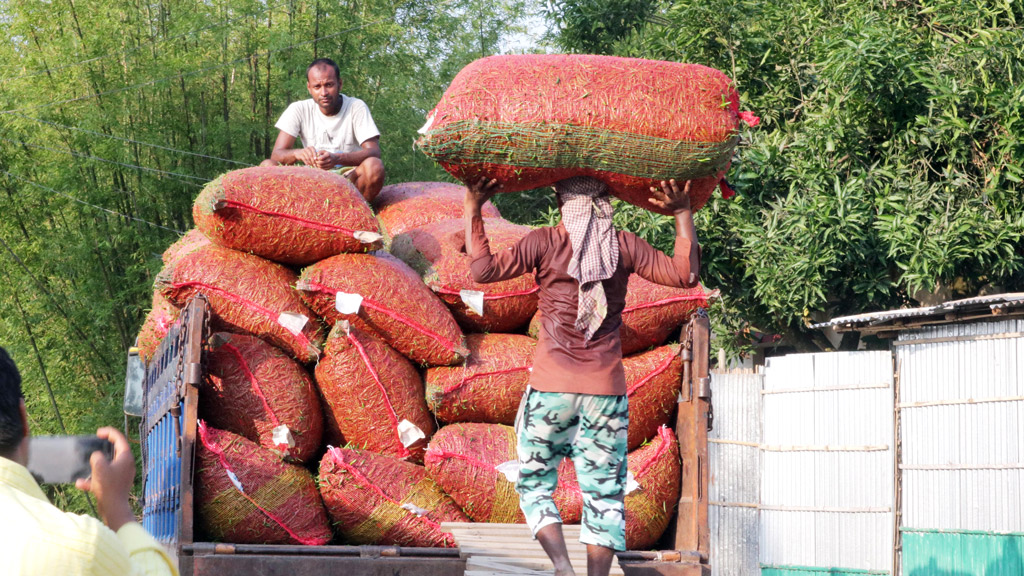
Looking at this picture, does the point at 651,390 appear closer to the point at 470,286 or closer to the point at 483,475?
the point at 483,475

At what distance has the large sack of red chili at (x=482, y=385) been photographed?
421 cm

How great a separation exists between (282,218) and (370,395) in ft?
2.64

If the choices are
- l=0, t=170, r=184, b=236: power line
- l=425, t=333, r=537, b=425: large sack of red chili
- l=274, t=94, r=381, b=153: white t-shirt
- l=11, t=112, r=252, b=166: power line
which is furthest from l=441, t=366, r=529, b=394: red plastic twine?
l=0, t=170, r=184, b=236: power line

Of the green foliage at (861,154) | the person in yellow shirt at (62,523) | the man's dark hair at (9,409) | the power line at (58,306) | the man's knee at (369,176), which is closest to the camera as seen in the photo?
the person in yellow shirt at (62,523)

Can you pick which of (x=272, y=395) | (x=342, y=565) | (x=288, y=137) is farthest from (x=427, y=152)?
(x=288, y=137)

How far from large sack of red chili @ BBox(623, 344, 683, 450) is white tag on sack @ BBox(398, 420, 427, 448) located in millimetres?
852

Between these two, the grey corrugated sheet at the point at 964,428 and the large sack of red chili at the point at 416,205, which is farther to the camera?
the grey corrugated sheet at the point at 964,428

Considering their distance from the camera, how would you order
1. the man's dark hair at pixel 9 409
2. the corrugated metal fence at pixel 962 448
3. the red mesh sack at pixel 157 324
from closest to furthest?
the man's dark hair at pixel 9 409 → the red mesh sack at pixel 157 324 → the corrugated metal fence at pixel 962 448

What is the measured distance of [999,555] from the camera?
752cm

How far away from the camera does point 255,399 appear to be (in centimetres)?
408

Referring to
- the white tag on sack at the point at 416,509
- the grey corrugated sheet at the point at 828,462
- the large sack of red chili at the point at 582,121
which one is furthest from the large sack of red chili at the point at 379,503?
the grey corrugated sheet at the point at 828,462

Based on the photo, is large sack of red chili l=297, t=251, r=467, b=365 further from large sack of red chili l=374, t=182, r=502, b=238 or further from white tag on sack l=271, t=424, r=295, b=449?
large sack of red chili l=374, t=182, r=502, b=238

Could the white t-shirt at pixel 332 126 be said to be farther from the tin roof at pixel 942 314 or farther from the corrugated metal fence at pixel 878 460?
the corrugated metal fence at pixel 878 460

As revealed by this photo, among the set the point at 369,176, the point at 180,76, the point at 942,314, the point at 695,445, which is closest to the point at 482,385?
the point at 695,445
